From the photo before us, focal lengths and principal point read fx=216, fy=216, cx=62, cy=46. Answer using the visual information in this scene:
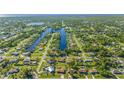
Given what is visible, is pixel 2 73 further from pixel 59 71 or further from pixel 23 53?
pixel 23 53

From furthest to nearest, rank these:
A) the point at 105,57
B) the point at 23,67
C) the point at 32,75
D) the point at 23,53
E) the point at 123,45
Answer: the point at 123,45 < the point at 23,53 < the point at 105,57 < the point at 23,67 < the point at 32,75

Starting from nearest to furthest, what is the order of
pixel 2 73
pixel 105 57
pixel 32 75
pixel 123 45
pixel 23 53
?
1. pixel 32 75
2. pixel 2 73
3. pixel 105 57
4. pixel 23 53
5. pixel 123 45
